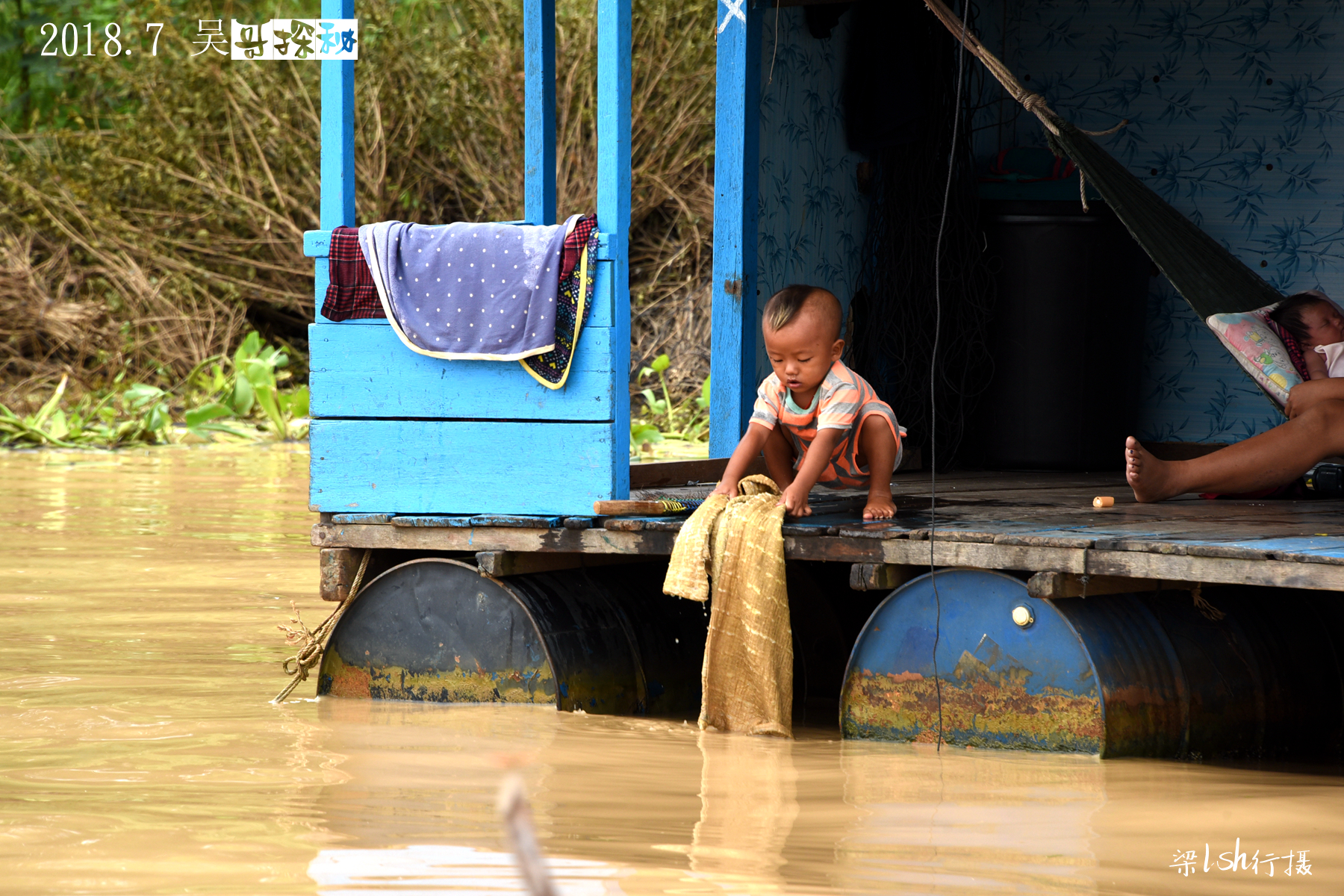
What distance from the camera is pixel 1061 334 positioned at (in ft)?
21.5

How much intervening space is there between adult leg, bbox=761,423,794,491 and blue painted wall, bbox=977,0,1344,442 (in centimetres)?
262

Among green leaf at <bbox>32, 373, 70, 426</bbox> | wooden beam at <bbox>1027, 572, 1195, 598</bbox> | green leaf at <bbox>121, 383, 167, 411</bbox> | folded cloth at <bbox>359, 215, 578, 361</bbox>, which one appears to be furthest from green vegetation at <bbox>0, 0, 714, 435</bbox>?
wooden beam at <bbox>1027, 572, 1195, 598</bbox>

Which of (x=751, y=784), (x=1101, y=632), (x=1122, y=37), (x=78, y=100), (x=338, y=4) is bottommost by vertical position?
(x=751, y=784)

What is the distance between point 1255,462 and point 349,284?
2.67 meters

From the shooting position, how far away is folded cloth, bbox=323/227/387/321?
4.49 m

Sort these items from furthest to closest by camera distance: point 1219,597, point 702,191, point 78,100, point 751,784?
1. point 78,100
2. point 702,191
3. point 1219,597
4. point 751,784

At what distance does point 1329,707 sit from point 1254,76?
3003 mm

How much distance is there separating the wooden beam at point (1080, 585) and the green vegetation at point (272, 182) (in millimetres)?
9324

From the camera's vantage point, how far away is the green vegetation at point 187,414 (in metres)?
11.4

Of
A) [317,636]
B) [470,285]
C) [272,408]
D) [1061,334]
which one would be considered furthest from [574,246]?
[272,408]

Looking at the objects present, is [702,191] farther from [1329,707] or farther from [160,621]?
[1329,707]

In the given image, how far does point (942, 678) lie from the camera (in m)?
4.00

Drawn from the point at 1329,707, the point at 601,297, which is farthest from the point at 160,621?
the point at 1329,707

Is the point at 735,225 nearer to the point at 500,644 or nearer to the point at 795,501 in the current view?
the point at 795,501
